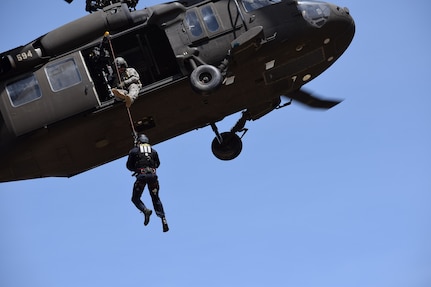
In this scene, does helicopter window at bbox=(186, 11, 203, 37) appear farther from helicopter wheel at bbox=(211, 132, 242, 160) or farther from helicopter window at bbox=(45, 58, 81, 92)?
helicopter wheel at bbox=(211, 132, 242, 160)

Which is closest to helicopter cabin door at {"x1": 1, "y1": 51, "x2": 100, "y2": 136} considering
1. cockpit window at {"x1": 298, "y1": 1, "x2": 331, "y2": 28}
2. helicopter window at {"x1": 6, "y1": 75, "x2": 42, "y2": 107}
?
helicopter window at {"x1": 6, "y1": 75, "x2": 42, "y2": 107}

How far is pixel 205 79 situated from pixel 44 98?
10.4 feet

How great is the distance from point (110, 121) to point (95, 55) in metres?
1.38

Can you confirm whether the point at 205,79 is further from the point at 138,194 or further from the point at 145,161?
the point at 138,194

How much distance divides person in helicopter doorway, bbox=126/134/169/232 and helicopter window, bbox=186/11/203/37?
281 centimetres

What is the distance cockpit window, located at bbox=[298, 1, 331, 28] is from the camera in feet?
66.6

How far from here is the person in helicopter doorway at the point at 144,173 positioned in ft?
58.7

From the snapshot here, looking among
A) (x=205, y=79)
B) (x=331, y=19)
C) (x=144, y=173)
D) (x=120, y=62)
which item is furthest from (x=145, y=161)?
(x=331, y=19)

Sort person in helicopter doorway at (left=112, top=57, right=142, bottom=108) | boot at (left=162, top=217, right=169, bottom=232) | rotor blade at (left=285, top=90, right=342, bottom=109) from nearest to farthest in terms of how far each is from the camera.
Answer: boot at (left=162, top=217, right=169, bottom=232) < person in helicopter doorway at (left=112, top=57, right=142, bottom=108) < rotor blade at (left=285, top=90, right=342, bottom=109)

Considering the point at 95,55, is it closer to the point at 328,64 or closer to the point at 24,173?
the point at 24,173

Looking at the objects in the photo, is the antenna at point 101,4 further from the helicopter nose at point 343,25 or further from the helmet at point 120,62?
the helicopter nose at point 343,25

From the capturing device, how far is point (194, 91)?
19.2m

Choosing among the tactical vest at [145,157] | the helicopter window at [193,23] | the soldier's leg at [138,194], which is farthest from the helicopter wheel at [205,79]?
the soldier's leg at [138,194]

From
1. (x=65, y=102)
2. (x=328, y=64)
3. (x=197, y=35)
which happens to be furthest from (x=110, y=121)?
(x=328, y=64)
